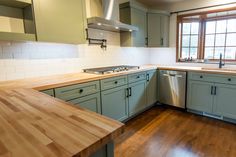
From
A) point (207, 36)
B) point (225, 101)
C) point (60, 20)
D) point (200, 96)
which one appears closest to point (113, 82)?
point (60, 20)

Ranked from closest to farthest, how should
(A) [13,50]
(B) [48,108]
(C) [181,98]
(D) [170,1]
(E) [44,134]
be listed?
(E) [44,134] → (B) [48,108] → (A) [13,50] → (C) [181,98] → (D) [170,1]

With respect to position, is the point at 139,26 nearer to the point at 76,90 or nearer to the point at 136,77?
the point at 136,77

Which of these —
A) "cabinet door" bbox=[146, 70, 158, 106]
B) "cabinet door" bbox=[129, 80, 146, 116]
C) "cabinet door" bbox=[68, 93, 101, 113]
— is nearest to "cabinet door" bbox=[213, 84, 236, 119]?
"cabinet door" bbox=[146, 70, 158, 106]

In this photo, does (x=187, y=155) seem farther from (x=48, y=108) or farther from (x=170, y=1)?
(x=170, y=1)

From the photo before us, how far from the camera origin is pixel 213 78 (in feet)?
8.95

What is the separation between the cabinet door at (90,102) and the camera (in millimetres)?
1949

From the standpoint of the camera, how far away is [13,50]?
1.90m

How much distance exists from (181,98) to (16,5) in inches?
122

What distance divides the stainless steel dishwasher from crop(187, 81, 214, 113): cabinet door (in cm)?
12

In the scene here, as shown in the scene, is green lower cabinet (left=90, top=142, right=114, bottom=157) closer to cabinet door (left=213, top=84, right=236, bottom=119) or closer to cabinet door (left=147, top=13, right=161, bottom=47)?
cabinet door (left=213, top=84, right=236, bottom=119)

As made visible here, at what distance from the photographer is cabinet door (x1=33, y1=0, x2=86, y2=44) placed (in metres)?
1.77

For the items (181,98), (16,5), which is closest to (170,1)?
(181,98)

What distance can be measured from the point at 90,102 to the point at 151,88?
1668mm

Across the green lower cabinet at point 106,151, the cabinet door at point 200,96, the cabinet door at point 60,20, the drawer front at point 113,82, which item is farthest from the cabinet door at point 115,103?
the green lower cabinet at point 106,151
